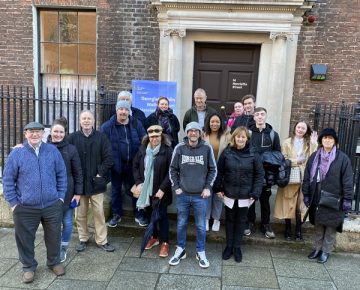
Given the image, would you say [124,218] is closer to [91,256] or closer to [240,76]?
[91,256]

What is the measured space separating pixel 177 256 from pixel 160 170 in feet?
3.39

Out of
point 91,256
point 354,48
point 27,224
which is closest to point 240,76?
point 354,48

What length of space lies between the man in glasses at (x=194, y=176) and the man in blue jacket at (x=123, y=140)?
33.0 inches

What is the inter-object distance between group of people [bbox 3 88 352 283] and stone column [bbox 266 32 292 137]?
2168 mm

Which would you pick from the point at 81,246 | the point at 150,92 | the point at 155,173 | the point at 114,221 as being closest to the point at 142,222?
the point at 114,221

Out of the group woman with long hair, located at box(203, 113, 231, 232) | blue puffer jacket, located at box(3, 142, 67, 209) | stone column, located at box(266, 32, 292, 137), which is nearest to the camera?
blue puffer jacket, located at box(3, 142, 67, 209)

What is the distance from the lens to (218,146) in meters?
4.36

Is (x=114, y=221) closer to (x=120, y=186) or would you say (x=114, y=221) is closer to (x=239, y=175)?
(x=120, y=186)

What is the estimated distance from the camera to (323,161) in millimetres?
4102

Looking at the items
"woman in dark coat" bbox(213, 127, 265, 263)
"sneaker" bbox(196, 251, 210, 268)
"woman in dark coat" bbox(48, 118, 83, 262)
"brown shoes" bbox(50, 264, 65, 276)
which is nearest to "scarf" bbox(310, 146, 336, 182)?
"woman in dark coat" bbox(213, 127, 265, 263)

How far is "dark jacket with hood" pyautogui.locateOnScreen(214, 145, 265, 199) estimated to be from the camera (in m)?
4.00

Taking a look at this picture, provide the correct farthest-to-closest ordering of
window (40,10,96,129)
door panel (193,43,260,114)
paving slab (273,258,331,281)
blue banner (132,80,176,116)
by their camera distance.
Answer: window (40,10,96,129), door panel (193,43,260,114), blue banner (132,80,176,116), paving slab (273,258,331,281)

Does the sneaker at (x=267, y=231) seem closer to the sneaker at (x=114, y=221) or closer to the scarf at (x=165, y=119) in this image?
the scarf at (x=165, y=119)

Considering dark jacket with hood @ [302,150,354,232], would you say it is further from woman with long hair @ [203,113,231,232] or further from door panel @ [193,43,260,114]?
door panel @ [193,43,260,114]
